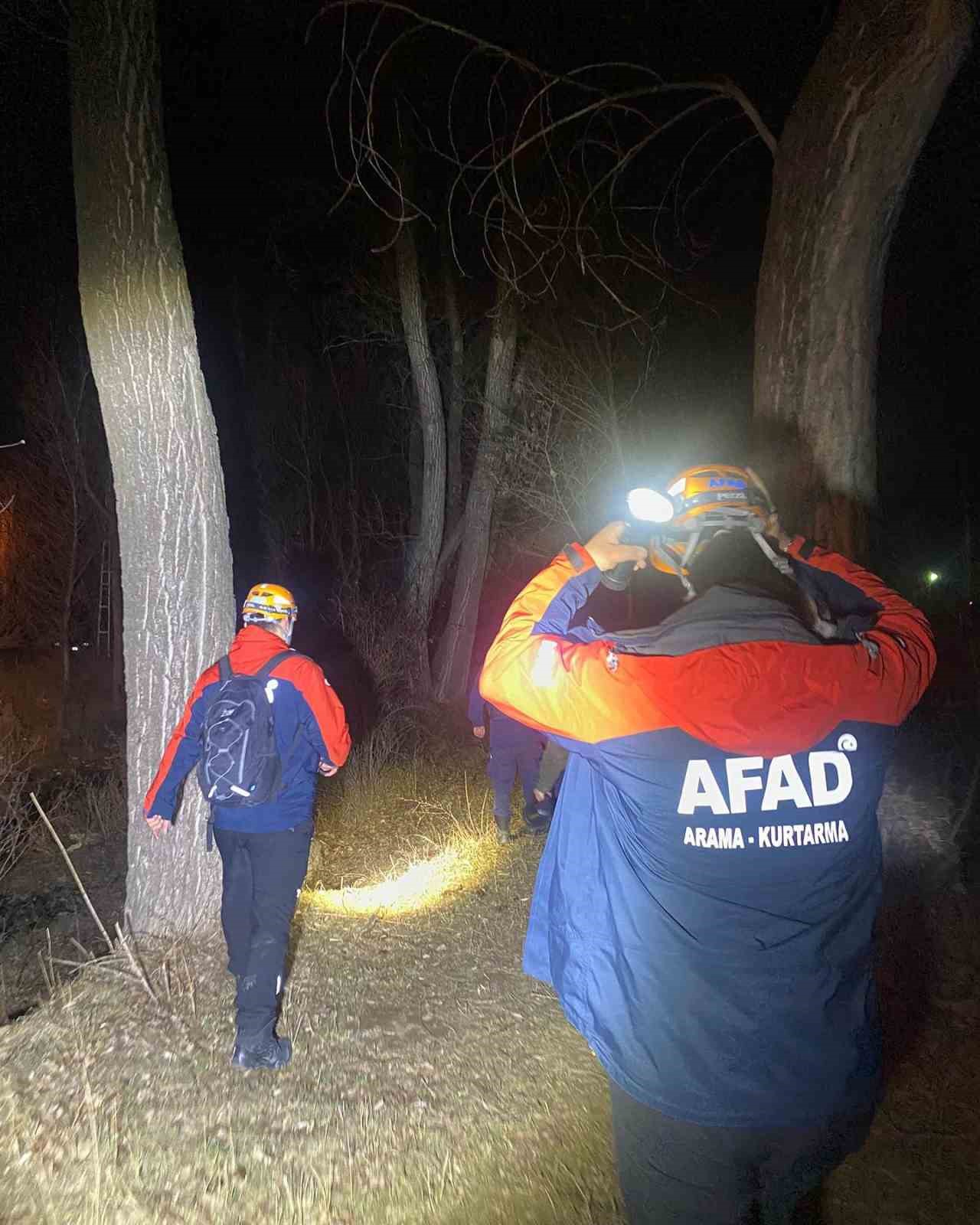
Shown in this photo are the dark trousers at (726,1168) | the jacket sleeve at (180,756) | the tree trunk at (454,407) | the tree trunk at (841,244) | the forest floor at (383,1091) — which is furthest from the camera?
the tree trunk at (454,407)

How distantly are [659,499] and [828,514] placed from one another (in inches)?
96.8

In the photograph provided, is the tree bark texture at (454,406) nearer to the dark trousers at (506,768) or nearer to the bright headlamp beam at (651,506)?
the dark trousers at (506,768)

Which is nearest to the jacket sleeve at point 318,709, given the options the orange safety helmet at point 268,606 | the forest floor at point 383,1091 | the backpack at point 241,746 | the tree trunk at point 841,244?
the backpack at point 241,746

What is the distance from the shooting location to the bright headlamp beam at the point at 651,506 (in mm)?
2137

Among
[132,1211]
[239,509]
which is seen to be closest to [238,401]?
[239,509]

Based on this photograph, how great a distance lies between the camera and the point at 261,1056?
3.55 m

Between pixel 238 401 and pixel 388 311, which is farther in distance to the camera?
pixel 238 401

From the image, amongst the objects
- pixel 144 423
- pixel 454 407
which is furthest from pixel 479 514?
pixel 144 423

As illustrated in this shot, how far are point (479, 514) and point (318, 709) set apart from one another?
11.6 m

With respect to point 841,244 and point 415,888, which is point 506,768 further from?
point 841,244

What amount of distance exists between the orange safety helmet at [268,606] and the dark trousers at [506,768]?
3.66 meters

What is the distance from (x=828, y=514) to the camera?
423 centimetres

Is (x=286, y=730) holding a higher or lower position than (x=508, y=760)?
higher

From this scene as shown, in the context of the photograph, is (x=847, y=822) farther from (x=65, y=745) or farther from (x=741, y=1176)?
(x=65, y=745)
